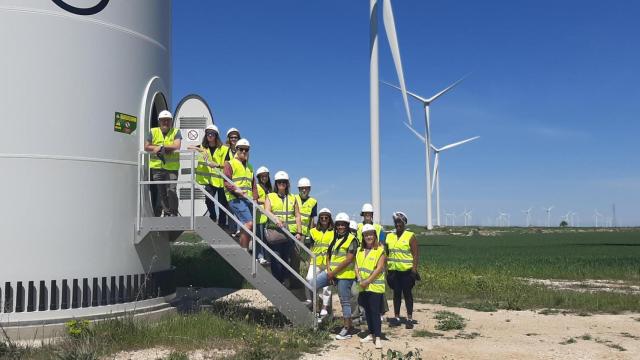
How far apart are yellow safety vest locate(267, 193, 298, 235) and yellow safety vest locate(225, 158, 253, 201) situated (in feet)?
1.39

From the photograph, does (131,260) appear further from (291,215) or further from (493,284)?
(493,284)

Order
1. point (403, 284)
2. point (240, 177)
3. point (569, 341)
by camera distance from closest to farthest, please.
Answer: point (569, 341) → point (240, 177) → point (403, 284)

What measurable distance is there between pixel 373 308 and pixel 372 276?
56cm

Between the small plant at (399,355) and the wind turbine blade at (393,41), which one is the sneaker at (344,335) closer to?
the small plant at (399,355)

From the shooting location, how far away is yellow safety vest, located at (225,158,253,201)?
10008mm

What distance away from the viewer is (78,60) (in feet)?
31.6

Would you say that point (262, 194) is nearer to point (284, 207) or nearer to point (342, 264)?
point (284, 207)

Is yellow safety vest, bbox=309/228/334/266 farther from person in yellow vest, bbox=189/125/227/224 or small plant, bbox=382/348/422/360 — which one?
small plant, bbox=382/348/422/360

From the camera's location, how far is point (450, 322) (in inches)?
432

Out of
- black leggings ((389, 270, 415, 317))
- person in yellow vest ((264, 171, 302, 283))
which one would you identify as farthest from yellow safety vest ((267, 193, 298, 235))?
black leggings ((389, 270, 415, 317))

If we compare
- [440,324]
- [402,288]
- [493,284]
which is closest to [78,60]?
[402,288]

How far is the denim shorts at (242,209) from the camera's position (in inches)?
399

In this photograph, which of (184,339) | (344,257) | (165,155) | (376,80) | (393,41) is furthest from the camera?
(393,41)

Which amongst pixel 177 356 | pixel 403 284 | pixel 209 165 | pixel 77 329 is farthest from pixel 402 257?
pixel 77 329
